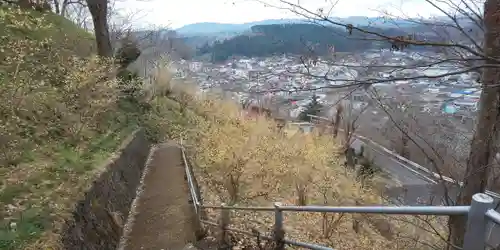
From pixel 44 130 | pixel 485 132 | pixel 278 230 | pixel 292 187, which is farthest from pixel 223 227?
pixel 292 187

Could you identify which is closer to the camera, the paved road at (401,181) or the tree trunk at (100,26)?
the tree trunk at (100,26)

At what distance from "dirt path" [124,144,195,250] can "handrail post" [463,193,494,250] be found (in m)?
5.07

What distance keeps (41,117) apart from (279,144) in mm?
7625

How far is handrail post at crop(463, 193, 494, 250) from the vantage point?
157 cm

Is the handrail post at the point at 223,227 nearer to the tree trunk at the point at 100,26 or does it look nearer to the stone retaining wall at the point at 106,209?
the stone retaining wall at the point at 106,209

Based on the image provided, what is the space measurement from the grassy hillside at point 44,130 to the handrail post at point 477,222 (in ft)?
14.2

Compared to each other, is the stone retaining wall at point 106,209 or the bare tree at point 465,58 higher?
the bare tree at point 465,58

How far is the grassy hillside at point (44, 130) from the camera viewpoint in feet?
15.4

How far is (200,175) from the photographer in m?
10.8

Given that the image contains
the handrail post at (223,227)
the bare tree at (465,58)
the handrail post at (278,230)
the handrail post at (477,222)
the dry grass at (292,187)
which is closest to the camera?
the handrail post at (477,222)

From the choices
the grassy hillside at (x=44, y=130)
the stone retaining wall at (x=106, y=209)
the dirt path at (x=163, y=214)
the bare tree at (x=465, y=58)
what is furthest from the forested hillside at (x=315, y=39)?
the dirt path at (x=163, y=214)

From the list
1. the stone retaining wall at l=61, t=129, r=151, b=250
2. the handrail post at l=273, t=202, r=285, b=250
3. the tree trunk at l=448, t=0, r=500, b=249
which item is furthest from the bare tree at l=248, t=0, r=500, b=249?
the stone retaining wall at l=61, t=129, r=151, b=250

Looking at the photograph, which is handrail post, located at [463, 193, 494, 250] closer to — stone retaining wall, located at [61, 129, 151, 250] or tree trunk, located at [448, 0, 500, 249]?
tree trunk, located at [448, 0, 500, 249]

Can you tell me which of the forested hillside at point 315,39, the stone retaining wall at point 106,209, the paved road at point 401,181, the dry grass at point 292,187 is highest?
the forested hillside at point 315,39
